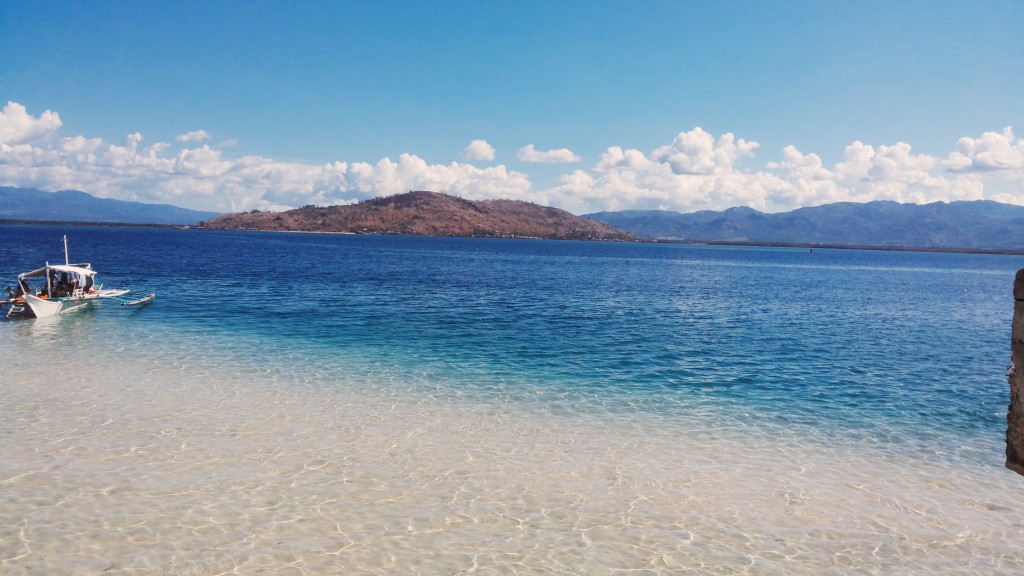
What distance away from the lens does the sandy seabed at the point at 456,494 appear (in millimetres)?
10359

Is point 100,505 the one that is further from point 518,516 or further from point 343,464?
point 518,516

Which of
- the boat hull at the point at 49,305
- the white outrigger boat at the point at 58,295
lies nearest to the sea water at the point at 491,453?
the boat hull at the point at 49,305

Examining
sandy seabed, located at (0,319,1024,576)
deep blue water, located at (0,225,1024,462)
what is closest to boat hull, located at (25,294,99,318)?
deep blue water, located at (0,225,1024,462)

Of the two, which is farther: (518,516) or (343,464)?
(343,464)

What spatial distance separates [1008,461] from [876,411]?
16.5 metres

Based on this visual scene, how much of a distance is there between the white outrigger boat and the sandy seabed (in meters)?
21.1

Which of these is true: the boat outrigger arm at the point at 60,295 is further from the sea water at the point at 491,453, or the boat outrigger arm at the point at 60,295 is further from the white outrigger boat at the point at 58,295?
the sea water at the point at 491,453

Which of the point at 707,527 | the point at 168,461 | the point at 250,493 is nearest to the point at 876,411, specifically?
the point at 707,527

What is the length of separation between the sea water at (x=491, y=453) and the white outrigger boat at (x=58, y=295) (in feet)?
7.73

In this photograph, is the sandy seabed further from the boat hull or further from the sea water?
the boat hull

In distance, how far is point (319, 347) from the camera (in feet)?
92.2

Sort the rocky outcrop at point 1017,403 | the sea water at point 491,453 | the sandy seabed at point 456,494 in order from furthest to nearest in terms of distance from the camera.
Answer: the sea water at point 491,453 → the sandy seabed at point 456,494 → the rocky outcrop at point 1017,403

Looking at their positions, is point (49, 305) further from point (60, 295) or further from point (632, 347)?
point (632, 347)

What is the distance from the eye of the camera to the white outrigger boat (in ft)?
116
